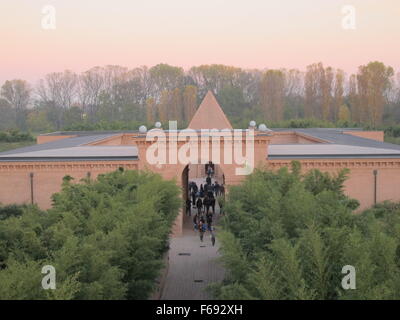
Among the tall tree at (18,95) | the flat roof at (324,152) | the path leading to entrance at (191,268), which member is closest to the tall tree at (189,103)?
the tall tree at (18,95)

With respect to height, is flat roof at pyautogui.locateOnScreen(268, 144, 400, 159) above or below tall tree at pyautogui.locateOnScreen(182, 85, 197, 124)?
below

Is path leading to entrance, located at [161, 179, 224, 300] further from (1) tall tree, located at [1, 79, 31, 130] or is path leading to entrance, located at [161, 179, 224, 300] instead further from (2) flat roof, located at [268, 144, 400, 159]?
(1) tall tree, located at [1, 79, 31, 130]

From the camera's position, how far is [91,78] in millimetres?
77375

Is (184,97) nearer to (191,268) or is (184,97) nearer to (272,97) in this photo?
(272,97)

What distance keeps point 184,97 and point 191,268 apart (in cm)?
4642

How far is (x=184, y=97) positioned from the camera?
61938 mm

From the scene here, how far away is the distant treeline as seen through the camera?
59.0m

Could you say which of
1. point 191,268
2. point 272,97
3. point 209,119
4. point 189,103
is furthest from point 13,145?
point 191,268

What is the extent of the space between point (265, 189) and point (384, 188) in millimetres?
8484

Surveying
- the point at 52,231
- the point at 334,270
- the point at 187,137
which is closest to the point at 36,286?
the point at 52,231

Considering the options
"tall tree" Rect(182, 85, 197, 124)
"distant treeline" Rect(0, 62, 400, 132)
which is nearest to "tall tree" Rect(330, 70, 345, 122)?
"distant treeline" Rect(0, 62, 400, 132)

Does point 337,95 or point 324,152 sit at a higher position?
point 337,95

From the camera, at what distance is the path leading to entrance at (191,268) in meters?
14.6

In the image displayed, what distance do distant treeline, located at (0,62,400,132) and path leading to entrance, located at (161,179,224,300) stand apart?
37.2m
